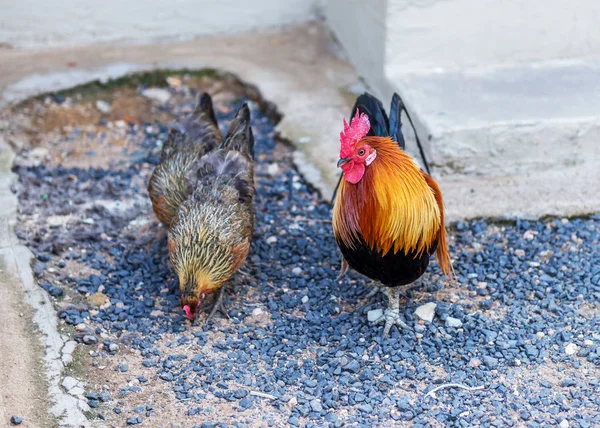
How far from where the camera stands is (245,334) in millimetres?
4781

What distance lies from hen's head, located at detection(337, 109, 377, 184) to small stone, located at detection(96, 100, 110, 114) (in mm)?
3716

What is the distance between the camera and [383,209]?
430 centimetres

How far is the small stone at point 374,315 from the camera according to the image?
191 inches

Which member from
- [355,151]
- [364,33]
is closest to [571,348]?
[355,151]

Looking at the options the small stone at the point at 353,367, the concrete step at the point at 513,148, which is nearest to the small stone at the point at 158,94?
the concrete step at the point at 513,148

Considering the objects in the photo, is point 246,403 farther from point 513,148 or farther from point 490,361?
point 513,148

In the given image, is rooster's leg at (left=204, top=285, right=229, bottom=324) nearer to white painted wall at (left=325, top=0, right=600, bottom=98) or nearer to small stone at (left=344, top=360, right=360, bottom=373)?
small stone at (left=344, top=360, right=360, bottom=373)

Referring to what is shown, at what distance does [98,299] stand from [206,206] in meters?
0.98

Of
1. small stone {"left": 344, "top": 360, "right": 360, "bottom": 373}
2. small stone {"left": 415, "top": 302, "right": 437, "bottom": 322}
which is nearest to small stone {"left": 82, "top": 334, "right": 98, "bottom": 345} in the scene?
small stone {"left": 344, "top": 360, "right": 360, "bottom": 373}

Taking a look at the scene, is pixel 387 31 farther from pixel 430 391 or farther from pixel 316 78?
pixel 430 391

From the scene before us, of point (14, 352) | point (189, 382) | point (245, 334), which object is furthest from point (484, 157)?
point (14, 352)

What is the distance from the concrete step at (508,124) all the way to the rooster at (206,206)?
5.04 ft

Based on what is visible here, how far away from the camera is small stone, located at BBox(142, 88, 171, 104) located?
743 centimetres

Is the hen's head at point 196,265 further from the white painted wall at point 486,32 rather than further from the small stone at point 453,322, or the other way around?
the white painted wall at point 486,32
